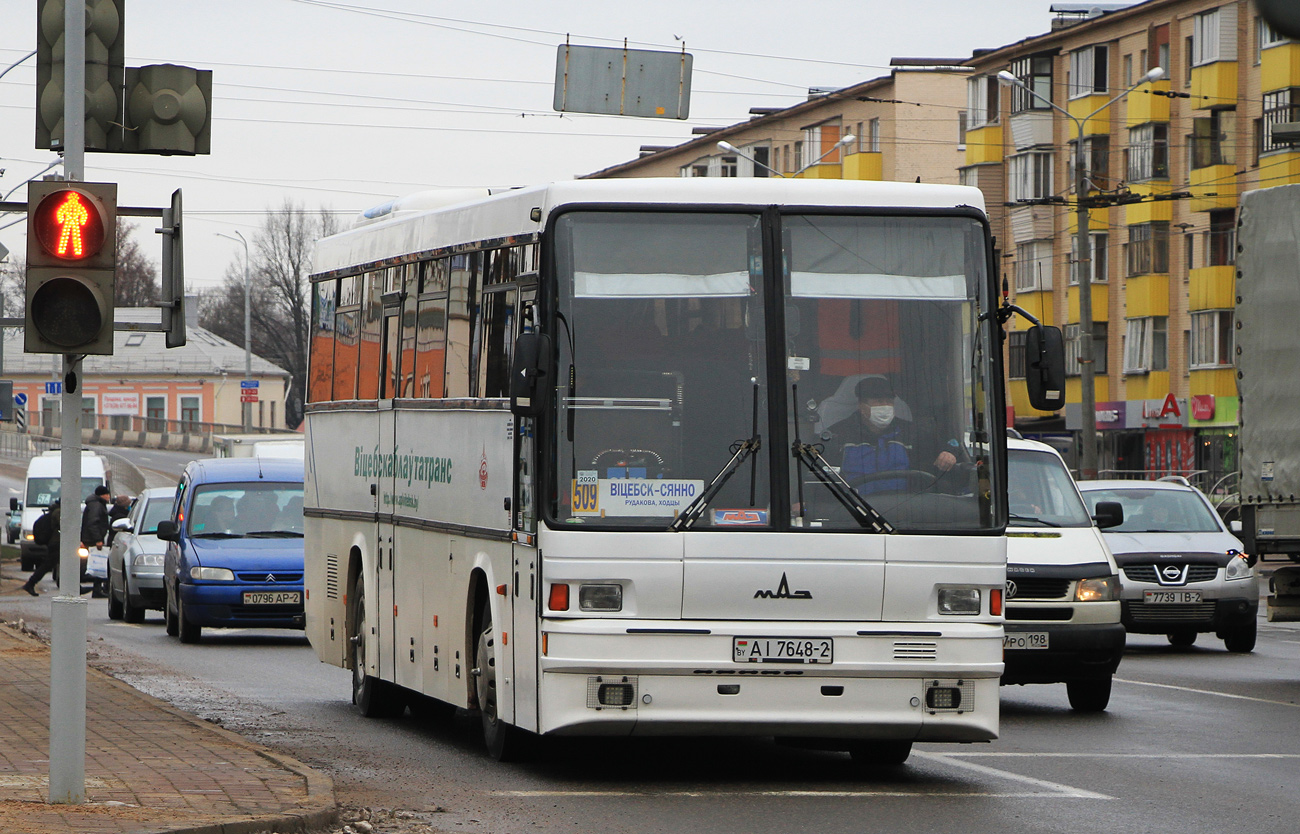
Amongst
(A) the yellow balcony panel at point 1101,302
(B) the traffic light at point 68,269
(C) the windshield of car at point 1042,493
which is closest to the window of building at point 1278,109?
(A) the yellow balcony panel at point 1101,302

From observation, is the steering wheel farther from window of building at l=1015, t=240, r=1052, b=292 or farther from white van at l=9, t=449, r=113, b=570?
window of building at l=1015, t=240, r=1052, b=292

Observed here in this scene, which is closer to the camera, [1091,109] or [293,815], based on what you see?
[293,815]

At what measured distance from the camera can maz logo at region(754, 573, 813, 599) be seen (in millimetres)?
10875

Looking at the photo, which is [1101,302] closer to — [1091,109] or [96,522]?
[1091,109]

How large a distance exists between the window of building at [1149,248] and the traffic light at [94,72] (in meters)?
61.0

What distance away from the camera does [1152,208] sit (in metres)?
68.6

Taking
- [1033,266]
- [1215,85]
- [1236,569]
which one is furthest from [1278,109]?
[1236,569]

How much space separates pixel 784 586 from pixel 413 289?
3.99 metres

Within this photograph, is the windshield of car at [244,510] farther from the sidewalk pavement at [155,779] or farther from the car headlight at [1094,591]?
the car headlight at [1094,591]

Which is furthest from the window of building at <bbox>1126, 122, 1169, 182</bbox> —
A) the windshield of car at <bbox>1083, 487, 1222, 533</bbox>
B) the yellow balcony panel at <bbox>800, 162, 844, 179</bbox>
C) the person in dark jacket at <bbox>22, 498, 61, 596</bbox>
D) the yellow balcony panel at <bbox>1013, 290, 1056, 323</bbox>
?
the windshield of car at <bbox>1083, 487, 1222, 533</bbox>

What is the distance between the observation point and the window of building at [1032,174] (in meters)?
73.4

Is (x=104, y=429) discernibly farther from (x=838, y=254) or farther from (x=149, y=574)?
(x=838, y=254)

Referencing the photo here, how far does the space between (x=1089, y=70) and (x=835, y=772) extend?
6259cm

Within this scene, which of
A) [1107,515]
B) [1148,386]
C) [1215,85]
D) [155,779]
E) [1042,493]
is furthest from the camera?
[1148,386]
